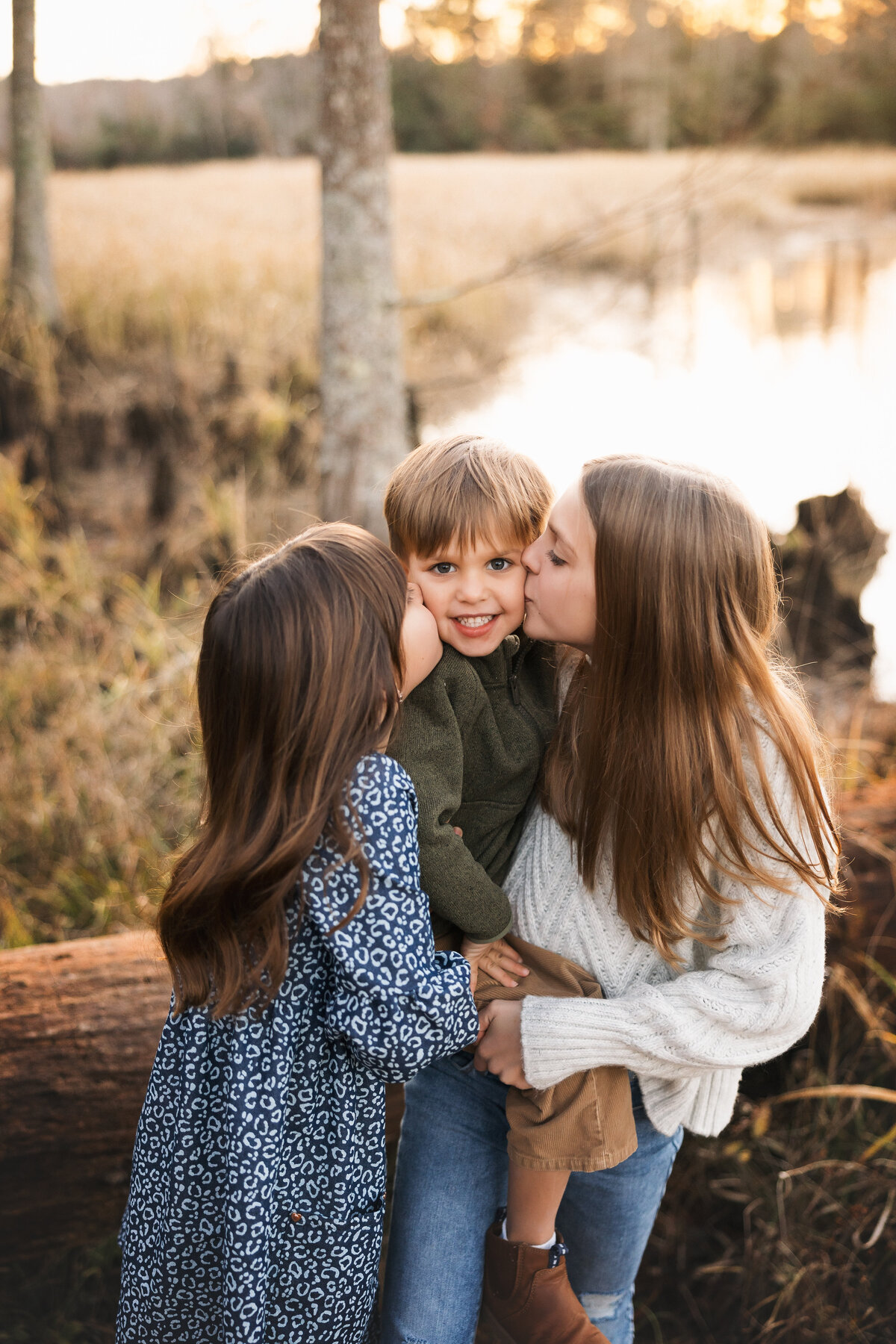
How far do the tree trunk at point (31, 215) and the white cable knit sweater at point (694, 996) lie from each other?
19.8 ft

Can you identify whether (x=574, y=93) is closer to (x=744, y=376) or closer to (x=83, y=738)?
(x=744, y=376)

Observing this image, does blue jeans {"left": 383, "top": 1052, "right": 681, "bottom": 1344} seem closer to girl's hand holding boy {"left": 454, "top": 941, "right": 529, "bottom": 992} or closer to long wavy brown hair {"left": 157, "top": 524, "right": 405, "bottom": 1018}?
girl's hand holding boy {"left": 454, "top": 941, "right": 529, "bottom": 992}

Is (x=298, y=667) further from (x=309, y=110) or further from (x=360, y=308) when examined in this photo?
(x=309, y=110)

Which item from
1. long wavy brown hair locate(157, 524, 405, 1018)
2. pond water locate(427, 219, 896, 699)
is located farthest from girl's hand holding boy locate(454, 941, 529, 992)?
pond water locate(427, 219, 896, 699)

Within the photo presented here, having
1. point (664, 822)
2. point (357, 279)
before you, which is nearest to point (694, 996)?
point (664, 822)

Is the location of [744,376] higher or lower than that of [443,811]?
higher

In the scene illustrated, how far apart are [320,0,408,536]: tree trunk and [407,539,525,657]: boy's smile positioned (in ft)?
7.94

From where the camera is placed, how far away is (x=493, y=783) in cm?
145

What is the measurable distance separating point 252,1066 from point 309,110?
29.5 feet

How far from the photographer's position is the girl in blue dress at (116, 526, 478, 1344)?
1158mm

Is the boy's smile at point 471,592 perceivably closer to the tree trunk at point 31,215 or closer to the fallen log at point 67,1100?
the fallen log at point 67,1100

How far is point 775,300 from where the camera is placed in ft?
28.5

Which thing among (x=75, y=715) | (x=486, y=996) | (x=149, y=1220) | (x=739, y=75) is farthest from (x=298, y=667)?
(x=739, y=75)

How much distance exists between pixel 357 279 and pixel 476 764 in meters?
2.75
